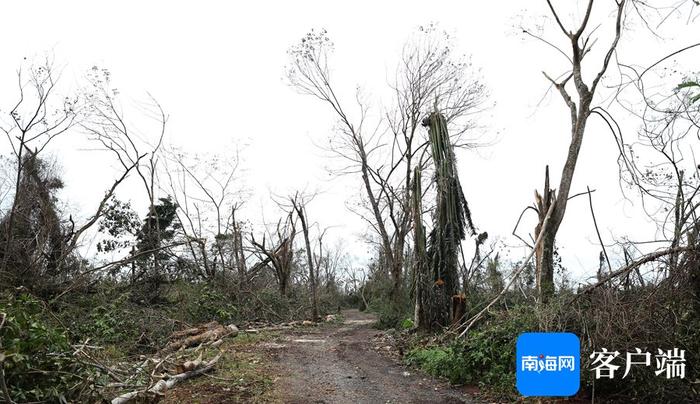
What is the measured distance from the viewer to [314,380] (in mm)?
7238

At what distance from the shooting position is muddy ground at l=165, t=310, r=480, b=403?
6168 millimetres

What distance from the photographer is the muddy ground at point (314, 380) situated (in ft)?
20.2

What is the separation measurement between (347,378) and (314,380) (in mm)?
520

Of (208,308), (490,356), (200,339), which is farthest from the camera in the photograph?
(208,308)

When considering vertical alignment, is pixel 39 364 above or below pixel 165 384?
above

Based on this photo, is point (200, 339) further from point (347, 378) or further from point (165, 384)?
Answer: point (347, 378)

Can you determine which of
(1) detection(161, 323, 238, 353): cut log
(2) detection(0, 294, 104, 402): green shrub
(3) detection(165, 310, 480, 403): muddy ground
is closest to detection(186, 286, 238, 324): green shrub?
(1) detection(161, 323, 238, 353): cut log

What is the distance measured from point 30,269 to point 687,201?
1352 cm

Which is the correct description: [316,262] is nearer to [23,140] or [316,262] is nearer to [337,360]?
[23,140]

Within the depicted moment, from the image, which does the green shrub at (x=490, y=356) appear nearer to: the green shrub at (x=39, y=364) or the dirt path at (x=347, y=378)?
the dirt path at (x=347, y=378)

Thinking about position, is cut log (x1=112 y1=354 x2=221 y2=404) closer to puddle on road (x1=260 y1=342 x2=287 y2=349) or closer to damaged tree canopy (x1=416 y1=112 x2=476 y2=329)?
puddle on road (x1=260 y1=342 x2=287 y2=349)

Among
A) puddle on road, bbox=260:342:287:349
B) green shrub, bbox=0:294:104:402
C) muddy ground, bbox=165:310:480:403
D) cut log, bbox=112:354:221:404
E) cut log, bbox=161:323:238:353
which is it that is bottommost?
puddle on road, bbox=260:342:287:349

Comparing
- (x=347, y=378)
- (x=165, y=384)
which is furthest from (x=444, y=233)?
(x=165, y=384)

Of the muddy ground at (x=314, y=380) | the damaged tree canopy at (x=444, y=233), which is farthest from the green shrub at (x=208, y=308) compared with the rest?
the damaged tree canopy at (x=444, y=233)
